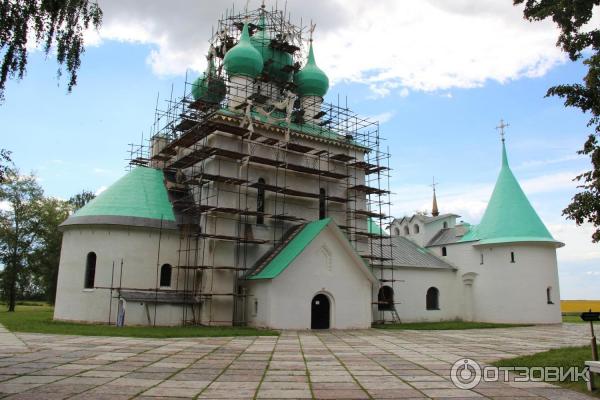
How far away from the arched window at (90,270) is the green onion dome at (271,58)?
1579cm

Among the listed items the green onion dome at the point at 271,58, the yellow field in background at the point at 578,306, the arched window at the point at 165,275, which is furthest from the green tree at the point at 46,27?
→ the yellow field in background at the point at 578,306

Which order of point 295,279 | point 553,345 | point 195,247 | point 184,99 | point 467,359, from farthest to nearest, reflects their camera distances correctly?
point 184,99
point 195,247
point 295,279
point 553,345
point 467,359

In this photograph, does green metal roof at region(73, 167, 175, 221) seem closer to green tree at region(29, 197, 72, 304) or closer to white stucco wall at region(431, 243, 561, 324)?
green tree at region(29, 197, 72, 304)

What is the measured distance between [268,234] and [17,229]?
25.7m

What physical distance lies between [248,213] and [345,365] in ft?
47.0

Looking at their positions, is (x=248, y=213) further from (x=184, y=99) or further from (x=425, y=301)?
(x=425, y=301)

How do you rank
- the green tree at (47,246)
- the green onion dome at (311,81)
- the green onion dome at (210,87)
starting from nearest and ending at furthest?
the green onion dome at (210,87) → the green onion dome at (311,81) → the green tree at (47,246)

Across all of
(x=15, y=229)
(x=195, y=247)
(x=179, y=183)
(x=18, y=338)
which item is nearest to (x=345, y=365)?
(x=18, y=338)

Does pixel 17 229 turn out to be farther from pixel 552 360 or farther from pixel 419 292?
pixel 552 360

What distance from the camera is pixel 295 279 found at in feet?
81.0

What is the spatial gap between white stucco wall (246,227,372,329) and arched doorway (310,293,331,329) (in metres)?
→ 0.32

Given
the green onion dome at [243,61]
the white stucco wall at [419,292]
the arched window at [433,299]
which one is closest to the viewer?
the green onion dome at [243,61]

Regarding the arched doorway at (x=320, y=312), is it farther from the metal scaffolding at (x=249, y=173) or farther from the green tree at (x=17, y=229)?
the green tree at (x=17, y=229)

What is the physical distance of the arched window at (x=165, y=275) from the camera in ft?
86.3
